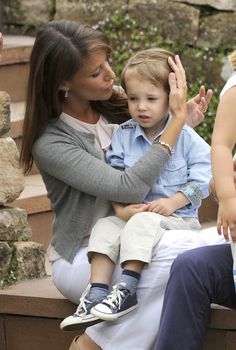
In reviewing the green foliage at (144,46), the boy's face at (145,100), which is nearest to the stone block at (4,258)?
the boy's face at (145,100)

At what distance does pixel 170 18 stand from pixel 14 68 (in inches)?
35.8

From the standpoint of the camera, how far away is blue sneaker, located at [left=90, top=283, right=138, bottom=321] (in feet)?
12.1

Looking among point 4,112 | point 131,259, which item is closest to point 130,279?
point 131,259

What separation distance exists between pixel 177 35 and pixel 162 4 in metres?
0.20

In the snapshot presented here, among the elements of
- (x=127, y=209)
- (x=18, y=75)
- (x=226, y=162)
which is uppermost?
(x=226, y=162)

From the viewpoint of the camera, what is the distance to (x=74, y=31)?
13.0ft

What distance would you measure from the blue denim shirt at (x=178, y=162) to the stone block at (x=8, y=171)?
458 mm

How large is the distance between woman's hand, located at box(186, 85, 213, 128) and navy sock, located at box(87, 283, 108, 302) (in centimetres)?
75

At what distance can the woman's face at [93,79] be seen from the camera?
13.0 ft

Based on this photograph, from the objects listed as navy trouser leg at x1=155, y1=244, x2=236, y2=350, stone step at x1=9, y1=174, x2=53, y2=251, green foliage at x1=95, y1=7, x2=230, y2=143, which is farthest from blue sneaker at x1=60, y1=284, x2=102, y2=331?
green foliage at x1=95, y1=7, x2=230, y2=143

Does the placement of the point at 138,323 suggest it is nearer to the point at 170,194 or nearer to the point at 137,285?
the point at 137,285

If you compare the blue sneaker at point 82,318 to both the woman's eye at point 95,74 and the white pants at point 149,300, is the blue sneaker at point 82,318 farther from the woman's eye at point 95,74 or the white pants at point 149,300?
the woman's eye at point 95,74

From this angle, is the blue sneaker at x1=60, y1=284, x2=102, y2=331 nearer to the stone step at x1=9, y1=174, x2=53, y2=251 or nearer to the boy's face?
the boy's face

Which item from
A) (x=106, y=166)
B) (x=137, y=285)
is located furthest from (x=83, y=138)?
(x=137, y=285)
